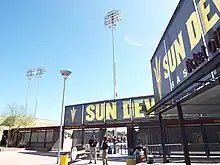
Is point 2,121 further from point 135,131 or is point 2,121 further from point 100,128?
point 135,131

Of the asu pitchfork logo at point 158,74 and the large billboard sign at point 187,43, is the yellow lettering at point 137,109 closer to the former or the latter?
the asu pitchfork logo at point 158,74

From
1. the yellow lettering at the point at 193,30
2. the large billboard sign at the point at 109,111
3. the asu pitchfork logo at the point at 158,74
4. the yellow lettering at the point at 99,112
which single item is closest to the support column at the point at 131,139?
the large billboard sign at the point at 109,111

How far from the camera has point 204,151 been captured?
41.9 ft

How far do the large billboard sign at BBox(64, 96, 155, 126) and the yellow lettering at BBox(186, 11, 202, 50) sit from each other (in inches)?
524

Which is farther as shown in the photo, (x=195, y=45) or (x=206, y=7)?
(x=195, y=45)

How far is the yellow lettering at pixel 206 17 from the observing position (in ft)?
13.8

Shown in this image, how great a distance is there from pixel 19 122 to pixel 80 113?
1768cm

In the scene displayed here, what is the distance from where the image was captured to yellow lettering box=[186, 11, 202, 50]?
4818 millimetres

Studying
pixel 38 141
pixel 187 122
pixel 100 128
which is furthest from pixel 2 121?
pixel 187 122

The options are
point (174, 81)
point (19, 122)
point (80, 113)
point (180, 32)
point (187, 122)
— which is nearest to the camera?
point (180, 32)

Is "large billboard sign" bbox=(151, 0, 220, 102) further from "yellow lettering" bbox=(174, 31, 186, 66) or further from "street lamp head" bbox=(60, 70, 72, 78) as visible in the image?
"street lamp head" bbox=(60, 70, 72, 78)

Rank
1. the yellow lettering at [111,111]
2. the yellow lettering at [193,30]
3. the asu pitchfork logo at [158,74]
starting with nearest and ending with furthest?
the yellow lettering at [193,30] < the asu pitchfork logo at [158,74] < the yellow lettering at [111,111]

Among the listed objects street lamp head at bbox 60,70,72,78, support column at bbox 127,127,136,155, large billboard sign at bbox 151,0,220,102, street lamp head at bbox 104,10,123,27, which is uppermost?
street lamp head at bbox 104,10,123,27

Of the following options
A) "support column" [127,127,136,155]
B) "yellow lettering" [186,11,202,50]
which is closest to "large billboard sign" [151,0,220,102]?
"yellow lettering" [186,11,202,50]
